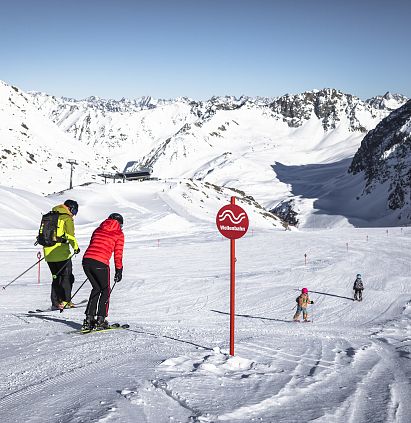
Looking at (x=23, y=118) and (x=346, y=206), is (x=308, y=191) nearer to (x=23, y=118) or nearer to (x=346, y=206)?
(x=346, y=206)

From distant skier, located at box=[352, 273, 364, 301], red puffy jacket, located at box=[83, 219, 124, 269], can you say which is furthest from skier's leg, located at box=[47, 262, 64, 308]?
distant skier, located at box=[352, 273, 364, 301]

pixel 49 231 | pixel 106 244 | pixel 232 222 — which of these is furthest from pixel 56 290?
pixel 232 222

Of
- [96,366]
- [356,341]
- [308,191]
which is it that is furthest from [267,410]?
[308,191]

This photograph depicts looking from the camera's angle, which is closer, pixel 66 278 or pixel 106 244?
pixel 106 244

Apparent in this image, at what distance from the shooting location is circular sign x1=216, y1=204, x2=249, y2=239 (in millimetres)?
6238

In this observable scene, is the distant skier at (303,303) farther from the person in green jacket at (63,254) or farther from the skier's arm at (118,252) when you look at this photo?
the skier's arm at (118,252)

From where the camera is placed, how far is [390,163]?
110 metres

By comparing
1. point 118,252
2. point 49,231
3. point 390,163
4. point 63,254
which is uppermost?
point 390,163

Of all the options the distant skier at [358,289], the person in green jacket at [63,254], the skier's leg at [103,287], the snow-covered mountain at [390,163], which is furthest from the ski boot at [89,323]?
the snow-covered mountain at [390,163]

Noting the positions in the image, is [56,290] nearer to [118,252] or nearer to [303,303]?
[118,252]

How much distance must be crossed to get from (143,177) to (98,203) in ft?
103

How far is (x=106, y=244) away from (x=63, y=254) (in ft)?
7.21

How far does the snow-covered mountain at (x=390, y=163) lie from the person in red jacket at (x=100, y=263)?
292 feet

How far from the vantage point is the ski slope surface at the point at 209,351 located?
4094 millimetres
